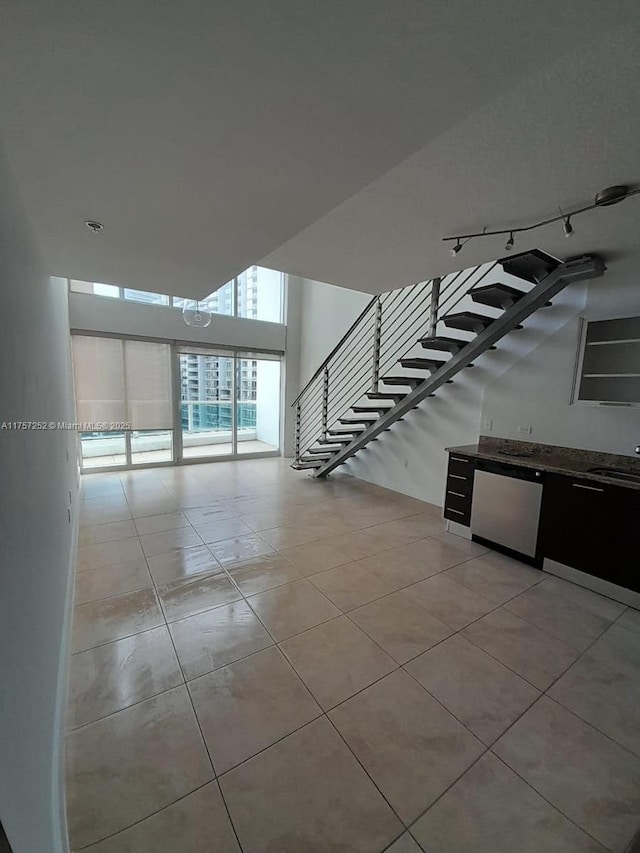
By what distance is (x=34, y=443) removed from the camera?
152 cm

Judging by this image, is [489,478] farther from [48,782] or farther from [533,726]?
[48,782]

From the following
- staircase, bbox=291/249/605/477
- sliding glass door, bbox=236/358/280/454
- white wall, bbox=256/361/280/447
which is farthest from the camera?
white wall, bbox=256/361/280/447

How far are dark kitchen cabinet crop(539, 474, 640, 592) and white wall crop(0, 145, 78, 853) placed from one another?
10.9ft

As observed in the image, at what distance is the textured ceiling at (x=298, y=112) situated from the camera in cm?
87

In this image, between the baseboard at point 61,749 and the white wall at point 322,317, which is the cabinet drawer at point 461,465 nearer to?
the white wall at point 322,317

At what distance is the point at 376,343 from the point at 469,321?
149cm

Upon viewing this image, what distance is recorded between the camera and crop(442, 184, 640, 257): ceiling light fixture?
1822 millimetres

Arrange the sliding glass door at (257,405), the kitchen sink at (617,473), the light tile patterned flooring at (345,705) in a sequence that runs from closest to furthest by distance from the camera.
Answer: the light tile patterned flooring at (345,705), the kitchen sink at (617,473), the sliding glass door at (257,405)

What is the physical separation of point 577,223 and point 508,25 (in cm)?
189

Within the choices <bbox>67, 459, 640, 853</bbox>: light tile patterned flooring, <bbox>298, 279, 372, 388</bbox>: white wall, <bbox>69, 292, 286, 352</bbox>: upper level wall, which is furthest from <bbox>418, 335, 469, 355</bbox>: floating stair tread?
<bbox>69, 292, 286, 352</bbox>: upper level wall

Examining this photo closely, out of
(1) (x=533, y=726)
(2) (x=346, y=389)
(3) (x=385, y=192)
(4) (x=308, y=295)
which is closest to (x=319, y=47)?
(3) (x=385, y=192)

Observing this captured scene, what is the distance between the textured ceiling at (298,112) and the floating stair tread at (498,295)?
81 centimetres

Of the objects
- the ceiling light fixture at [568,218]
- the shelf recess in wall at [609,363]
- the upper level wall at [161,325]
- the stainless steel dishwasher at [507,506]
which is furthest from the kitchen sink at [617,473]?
the upper level wall at [161,325]

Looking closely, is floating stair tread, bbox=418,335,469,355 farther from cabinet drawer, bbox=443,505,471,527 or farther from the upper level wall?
the upper level wall
